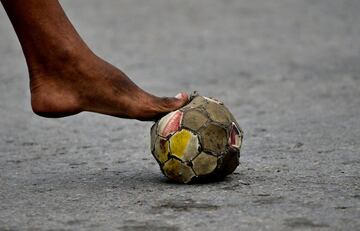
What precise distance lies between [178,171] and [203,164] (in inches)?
4.1

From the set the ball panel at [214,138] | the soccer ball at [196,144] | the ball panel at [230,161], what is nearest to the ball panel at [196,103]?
the soccer ball at [196,144]

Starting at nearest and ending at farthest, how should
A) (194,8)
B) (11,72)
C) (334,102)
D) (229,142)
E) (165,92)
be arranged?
(229,142) → (334,102) → (165,92) → (11,72) → (194,8)

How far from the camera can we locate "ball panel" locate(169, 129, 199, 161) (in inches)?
133

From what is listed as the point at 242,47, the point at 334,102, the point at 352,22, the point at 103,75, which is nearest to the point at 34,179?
the point at 103,75

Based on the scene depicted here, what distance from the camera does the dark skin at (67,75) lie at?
11.5 ft

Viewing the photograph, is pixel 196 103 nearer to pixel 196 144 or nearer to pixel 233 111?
pixel 196 144

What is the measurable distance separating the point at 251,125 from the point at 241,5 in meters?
4.47

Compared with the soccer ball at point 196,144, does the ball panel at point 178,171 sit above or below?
below

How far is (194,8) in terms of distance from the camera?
9203mm

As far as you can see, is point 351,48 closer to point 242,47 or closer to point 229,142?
point 242,47

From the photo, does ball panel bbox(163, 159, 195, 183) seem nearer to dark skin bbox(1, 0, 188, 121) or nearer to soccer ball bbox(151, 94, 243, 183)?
soccer ball bbox(151, 94, 243, 183)

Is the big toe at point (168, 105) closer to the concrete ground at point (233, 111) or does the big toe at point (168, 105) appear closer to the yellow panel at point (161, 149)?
the yellow panel at point (161, 149)

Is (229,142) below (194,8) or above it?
below

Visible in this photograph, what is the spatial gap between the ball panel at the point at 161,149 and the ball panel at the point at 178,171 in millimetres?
26
